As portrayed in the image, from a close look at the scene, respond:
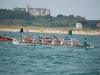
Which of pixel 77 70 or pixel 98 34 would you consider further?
pixel 98 34

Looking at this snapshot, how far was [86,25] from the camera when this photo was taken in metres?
184

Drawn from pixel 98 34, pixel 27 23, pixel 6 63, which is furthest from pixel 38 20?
pixel 6 63

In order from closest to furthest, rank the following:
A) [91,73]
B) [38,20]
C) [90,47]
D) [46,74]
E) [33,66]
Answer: [46,74] → [91,73] → [33,66] → [90,47] → [38,20]

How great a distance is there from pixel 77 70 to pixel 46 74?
3.78 meters

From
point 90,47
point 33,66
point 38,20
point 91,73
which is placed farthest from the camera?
point 38,20

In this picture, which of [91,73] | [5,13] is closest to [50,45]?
[91,73]

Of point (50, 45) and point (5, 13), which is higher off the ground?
point (5, 13)

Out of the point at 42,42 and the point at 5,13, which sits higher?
the point at 5,13

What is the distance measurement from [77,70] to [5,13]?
174m

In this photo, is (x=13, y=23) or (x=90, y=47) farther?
(x=13, y=23)

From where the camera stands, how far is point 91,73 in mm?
27703

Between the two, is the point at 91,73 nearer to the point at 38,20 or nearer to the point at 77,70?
the point at 77,70

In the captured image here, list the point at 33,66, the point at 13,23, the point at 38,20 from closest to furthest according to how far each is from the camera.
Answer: the point at 33,66 → the point at 13,23 → the point at 38,20

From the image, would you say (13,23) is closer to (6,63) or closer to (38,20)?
(38,20)
